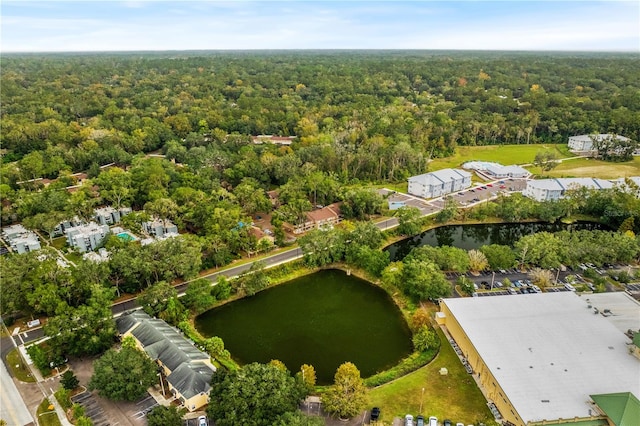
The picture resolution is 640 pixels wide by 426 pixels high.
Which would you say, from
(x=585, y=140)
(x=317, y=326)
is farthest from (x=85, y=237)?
(x=585, y=140)

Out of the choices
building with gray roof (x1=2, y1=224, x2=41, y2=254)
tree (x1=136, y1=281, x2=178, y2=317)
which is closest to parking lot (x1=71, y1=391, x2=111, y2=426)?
tree (x1=136, y1=281, x2=178, y2=317)

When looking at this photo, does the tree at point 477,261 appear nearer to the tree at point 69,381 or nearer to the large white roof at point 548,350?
the large white roof at point 548,350

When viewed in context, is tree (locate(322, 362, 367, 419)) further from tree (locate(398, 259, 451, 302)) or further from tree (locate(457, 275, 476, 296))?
tree (locate(457, 275, 476, 296))

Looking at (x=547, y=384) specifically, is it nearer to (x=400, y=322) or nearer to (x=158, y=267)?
(x=400, y=322)

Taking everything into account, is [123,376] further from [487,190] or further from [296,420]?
[487,190]

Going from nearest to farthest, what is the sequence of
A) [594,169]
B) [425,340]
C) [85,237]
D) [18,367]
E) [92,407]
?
[92,407]
[18,367]
[425,340]
[85,237]
[594,169]

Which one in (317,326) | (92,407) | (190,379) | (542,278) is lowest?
(317,326)
